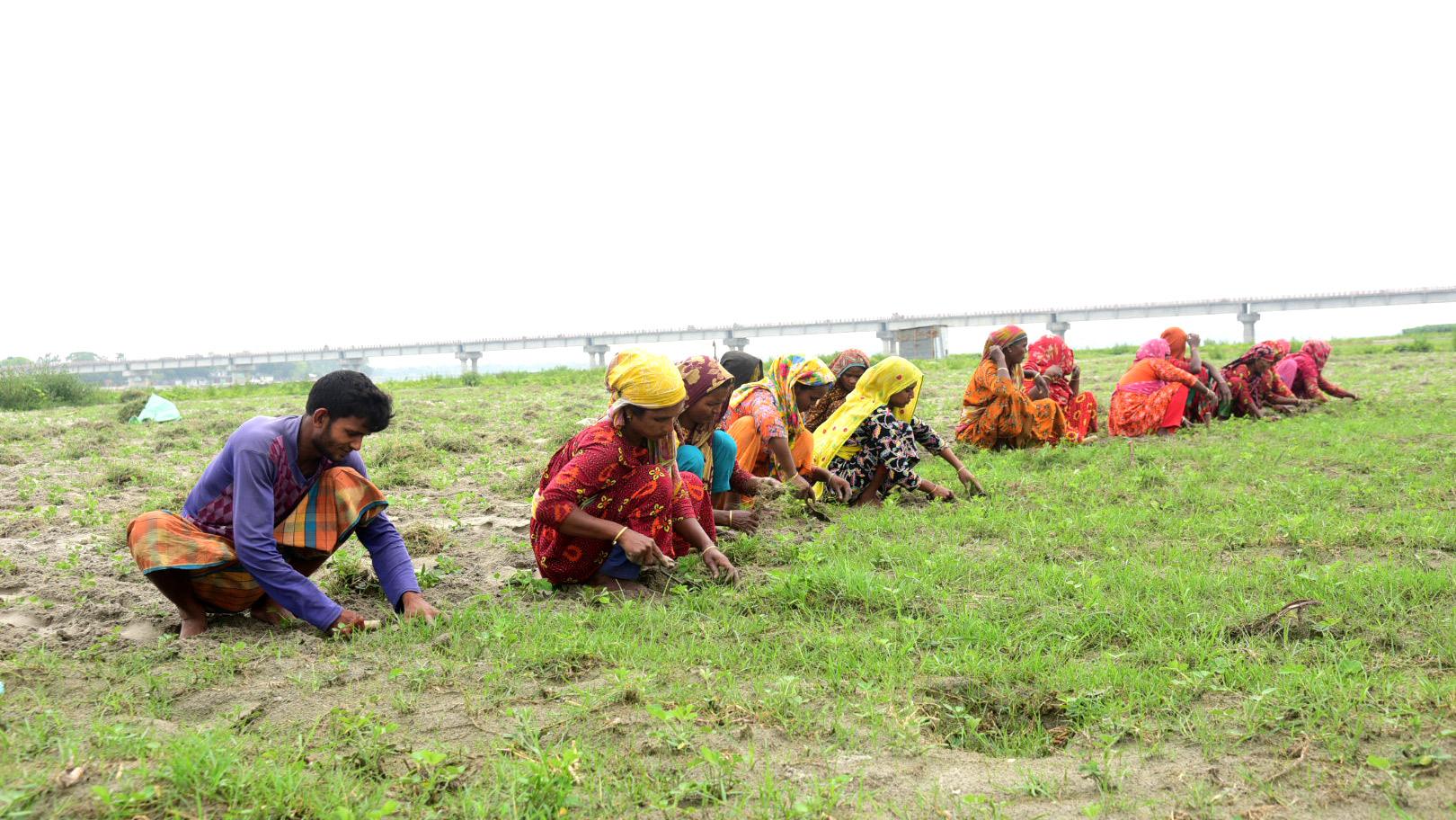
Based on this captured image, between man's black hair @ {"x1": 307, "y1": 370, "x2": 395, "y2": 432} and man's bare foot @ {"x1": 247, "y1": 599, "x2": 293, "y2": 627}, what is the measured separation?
2.93 feet

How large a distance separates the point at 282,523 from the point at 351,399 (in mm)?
644

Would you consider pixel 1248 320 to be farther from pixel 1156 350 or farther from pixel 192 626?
pixel 192 626

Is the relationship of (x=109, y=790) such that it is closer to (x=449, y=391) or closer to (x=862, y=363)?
(x=862, y=363)

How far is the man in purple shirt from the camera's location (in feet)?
12.1

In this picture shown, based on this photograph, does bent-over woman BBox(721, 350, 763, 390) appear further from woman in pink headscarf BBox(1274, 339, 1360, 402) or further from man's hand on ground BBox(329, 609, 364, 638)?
woman in pink headscarf BBox(1274, 339, 1360, 402)

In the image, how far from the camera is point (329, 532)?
396 cm

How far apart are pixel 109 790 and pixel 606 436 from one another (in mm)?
2340

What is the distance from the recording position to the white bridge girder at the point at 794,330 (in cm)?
4588

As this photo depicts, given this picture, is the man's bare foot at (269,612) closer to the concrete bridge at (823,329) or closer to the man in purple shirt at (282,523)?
the man in purple shirt at (282,523)

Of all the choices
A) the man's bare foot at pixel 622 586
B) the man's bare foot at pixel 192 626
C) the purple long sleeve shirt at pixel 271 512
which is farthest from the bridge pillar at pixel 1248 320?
the man's bare foot at pixel 192 626

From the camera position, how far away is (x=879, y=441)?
650 cm

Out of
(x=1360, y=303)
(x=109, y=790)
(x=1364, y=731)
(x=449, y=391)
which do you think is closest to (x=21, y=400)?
(x=449, y=391)

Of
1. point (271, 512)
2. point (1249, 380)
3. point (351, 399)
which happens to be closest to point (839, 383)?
point (351, 399)

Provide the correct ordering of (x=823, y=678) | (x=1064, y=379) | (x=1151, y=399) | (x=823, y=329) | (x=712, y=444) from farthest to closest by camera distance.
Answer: (x=823, y=329) → (x=1064, y=379) → (x=1151, y=399) → (x=712, y=444) → (x=823, y=678)
